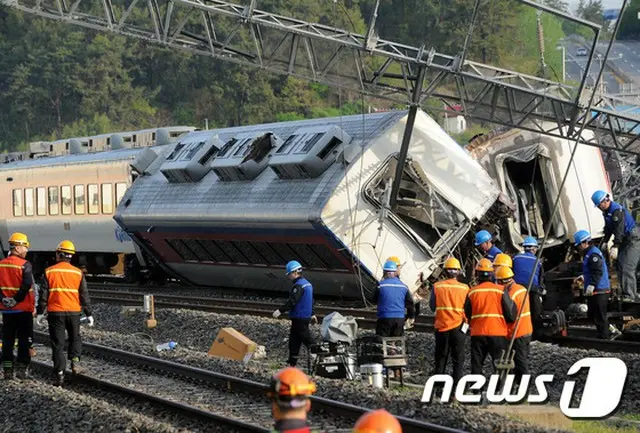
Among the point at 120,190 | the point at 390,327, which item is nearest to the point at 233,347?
the point at 390,327

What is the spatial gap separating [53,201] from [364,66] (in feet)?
49.0

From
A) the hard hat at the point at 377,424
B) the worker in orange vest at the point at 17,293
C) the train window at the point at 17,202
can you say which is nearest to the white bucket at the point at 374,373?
the worker in orange vest at the point at 17,293

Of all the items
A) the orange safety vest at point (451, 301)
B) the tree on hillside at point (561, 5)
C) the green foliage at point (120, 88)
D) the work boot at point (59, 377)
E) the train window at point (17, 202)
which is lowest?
the work boot at point (59, 377)

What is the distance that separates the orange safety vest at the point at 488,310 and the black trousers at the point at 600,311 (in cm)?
471

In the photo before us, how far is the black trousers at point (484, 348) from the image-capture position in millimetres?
13672

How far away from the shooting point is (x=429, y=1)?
200ft

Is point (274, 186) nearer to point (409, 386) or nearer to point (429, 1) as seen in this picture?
point (409, 386)

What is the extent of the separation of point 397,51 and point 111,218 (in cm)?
1299

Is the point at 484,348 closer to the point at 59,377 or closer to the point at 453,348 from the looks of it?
the point at 453,348

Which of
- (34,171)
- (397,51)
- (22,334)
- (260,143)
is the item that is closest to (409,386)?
(22,334)

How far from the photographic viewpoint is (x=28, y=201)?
39031mm

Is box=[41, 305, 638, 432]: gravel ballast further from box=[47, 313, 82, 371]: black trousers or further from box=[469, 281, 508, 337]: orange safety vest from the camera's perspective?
box=[47, 313, 82, 371]: black trousers

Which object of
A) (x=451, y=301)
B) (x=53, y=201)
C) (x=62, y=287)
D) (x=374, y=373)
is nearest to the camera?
(x=451, y=301)

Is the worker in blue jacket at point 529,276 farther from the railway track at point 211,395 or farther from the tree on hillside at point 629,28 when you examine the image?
the tree on hillside at point 629,28
